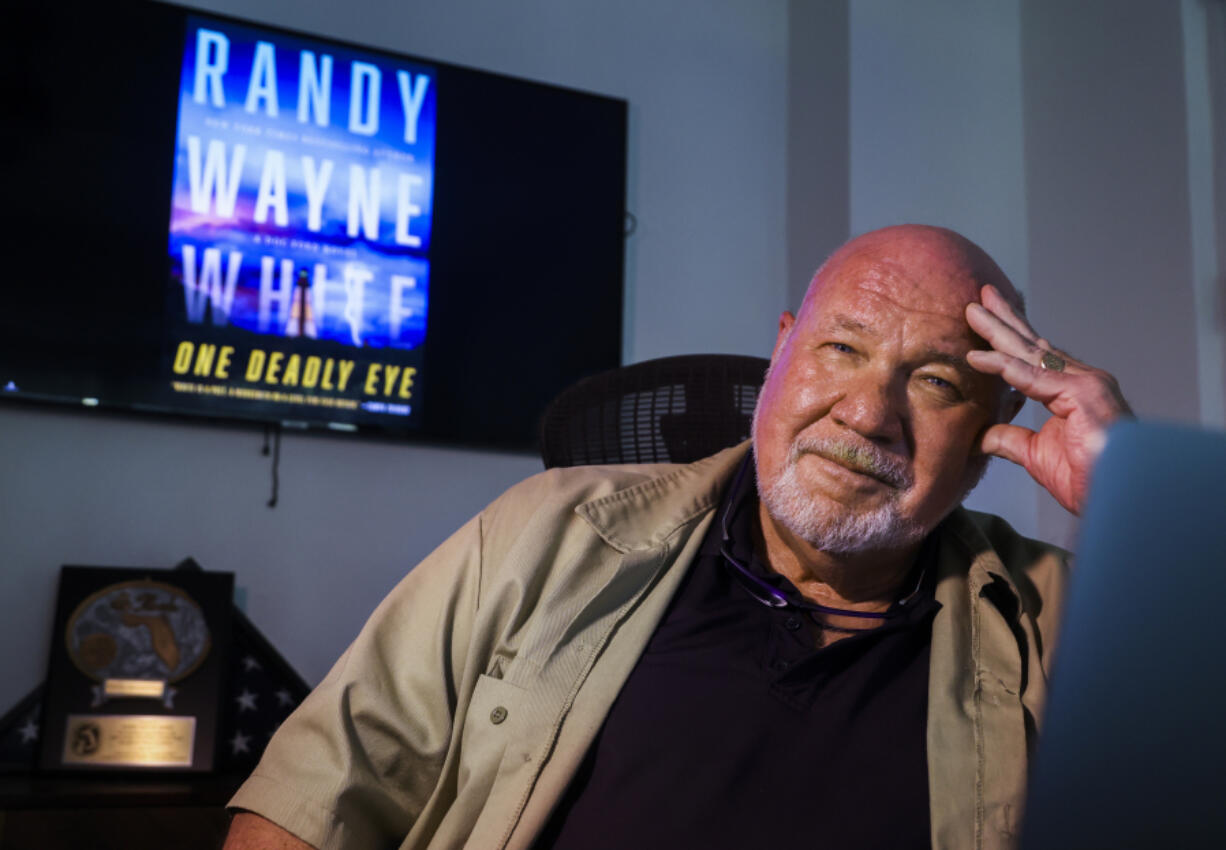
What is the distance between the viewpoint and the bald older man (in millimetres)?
1125

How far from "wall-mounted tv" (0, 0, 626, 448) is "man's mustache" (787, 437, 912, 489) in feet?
5.62

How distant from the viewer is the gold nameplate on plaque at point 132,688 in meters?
2.32

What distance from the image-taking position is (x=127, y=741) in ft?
7.48

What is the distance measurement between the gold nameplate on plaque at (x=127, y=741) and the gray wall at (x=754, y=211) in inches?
10.6

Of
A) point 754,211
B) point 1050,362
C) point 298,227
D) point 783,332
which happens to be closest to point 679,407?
point 783,332

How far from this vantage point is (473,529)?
1.31 m

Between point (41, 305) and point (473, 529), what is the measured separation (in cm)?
171

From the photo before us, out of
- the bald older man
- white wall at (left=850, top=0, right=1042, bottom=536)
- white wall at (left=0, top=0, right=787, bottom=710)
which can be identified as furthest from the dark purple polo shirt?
white wall at (left=850, top=0, right=1042, bottom=536)

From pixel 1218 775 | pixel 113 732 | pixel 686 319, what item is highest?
pixel 686 319

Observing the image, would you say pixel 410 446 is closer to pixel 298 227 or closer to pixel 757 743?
pixel 298 227

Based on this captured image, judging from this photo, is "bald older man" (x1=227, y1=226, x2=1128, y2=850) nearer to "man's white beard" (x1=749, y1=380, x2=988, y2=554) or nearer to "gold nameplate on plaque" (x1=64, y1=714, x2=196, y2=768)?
"man's white beard" (x1=749, y1=380, x2=988, y2=554)

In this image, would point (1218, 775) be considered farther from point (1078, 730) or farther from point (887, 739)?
point (887, 739)

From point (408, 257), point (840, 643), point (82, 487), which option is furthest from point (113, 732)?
point (840, 643)

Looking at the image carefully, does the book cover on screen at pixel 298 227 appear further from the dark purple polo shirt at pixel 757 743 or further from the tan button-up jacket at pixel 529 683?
the dark purple polo shirt at pixel 757 743
